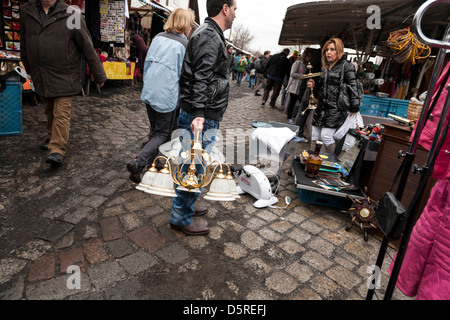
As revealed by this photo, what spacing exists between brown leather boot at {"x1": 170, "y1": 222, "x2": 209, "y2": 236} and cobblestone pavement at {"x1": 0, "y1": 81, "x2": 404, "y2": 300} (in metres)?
0.06

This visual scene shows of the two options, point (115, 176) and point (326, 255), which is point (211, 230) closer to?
point (326, 255)

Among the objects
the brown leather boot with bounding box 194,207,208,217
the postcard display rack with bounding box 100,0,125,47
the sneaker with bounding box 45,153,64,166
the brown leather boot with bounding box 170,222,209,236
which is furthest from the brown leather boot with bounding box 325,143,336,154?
the postcard display rack with bounding box 100,0,125,47

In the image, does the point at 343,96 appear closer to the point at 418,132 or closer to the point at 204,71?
the point at 204,71

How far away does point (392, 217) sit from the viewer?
1.29m

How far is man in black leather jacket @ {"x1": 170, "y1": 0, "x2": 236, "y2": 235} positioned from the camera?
209cm

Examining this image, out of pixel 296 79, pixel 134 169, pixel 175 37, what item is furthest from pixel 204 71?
pixel 296 79

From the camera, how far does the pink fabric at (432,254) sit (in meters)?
1.43

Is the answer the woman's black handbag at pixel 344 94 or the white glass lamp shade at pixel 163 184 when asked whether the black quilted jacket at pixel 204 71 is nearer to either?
the white glass lamp shade at pixel 163 184

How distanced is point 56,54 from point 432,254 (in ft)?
14.6

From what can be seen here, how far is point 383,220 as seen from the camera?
4.49ft

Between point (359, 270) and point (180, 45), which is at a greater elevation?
point (180, 45)

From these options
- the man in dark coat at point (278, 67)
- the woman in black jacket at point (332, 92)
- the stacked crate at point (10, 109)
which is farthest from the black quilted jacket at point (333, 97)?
the man in dark coat at point (278, 67)

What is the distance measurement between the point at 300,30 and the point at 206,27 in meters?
8.01

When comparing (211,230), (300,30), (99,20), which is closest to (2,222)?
(211,230)
